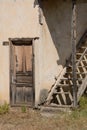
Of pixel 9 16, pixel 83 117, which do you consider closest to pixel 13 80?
pixel 9 16

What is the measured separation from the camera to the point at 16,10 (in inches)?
539

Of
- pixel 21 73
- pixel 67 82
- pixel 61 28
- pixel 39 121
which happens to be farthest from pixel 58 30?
pixel 39 121

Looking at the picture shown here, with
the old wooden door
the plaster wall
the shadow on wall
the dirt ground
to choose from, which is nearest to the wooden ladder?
the plaster wall

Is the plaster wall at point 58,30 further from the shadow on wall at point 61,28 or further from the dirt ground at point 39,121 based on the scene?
the dirt ground at point 39,121

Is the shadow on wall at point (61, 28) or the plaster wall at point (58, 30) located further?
the shadow on wall at point (61, 28)

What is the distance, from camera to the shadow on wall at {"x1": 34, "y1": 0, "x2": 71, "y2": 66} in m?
13.9

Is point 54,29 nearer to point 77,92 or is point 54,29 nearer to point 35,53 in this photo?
point 35,53

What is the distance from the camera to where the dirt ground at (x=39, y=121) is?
1084 cm

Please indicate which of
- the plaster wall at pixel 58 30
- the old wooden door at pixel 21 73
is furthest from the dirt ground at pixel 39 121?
the plaster wall at pixel 58 30

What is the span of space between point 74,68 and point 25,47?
82.8 inches

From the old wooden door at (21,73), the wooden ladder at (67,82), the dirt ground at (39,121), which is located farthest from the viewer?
the old wooden door at (21,73)

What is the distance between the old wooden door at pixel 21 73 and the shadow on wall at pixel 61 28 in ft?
3.42

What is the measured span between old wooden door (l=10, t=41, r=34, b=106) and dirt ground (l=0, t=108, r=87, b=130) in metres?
0.83

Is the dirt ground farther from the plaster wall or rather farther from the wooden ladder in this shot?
the plaster wall
